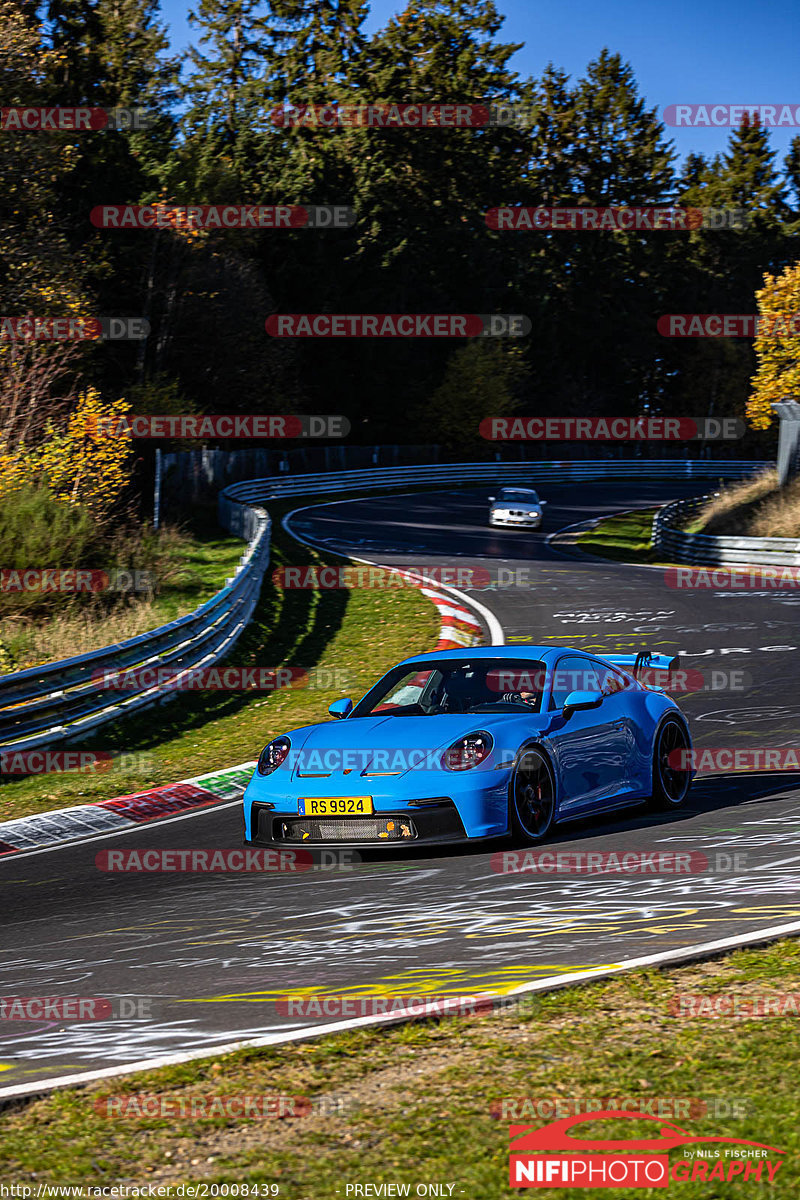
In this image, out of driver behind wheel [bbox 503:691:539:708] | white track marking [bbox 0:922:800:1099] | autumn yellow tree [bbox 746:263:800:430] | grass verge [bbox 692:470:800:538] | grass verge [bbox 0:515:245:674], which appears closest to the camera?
white track marking [bbox 0:922:800:1099]

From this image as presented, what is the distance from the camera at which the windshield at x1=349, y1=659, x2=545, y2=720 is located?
373 inches

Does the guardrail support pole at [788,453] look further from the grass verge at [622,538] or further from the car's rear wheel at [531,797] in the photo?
the car's rear wheel at [531,797]

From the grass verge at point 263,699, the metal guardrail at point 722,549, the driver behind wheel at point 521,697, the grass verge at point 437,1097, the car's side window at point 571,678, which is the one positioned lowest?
the grass verge at point 263,699

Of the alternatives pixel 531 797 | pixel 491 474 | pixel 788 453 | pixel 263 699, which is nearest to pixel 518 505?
pixel 788 453

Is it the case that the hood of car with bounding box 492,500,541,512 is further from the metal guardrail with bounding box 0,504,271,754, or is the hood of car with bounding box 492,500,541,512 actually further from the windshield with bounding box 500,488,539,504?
the metal guardrail with bounding box 0,504,271,754

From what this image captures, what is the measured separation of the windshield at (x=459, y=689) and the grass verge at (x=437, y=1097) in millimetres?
4318

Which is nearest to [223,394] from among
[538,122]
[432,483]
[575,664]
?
[432,483]

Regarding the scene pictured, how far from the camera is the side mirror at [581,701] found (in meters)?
9.30

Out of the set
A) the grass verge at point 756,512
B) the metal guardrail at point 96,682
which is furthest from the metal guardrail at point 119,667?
the grass verge at point 756,512

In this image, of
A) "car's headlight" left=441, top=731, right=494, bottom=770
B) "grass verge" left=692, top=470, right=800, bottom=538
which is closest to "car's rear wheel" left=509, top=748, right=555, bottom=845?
"car's headlight" left=441, top=731, right=494, bottom=770

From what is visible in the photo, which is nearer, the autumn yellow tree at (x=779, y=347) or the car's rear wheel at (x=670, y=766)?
the car's rear wheel at (x=670, y=766)

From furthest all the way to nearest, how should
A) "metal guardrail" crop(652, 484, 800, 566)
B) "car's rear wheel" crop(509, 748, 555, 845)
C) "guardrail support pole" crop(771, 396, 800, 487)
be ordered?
"guardrail support pole" crop(771, 396, 800, 487), "metal guardrail" crop(652, 484, 800, 566), "car's rear wheel" crop(509, 748, 555, 845)

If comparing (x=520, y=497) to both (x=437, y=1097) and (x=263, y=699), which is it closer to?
(x=263, y=699)

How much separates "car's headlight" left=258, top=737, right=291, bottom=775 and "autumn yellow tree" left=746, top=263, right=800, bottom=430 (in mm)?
44458
